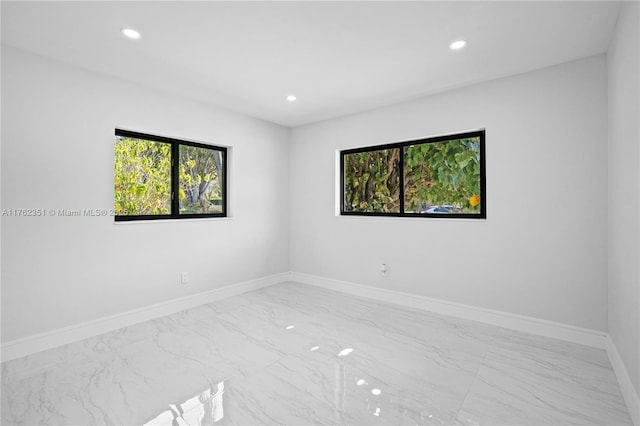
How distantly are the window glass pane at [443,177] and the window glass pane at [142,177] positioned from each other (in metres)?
2.86

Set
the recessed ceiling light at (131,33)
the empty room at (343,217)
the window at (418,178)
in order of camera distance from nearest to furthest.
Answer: the empty room at (343,217)
the recessed ceiling light at (131,33)
the window at (418,178)

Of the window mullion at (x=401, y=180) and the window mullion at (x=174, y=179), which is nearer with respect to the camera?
the window mullion at (x=174, y=179)

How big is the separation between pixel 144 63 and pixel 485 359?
3751 mm

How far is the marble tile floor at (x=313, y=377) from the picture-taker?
179cm

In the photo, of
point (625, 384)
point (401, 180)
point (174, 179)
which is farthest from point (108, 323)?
point (625, 384)

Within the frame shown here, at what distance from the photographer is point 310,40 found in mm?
2414

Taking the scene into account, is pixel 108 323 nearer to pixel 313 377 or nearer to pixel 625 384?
pixel 313 377

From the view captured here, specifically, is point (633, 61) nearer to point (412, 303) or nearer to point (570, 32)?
point (570, 32)

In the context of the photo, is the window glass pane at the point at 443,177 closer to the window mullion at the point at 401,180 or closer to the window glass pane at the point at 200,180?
the window mullion at the point at 401,180

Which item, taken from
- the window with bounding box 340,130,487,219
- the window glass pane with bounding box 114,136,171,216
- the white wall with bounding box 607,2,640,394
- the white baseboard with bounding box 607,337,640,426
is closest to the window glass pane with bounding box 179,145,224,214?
the window glass pane with bounding box 114,136,171,216

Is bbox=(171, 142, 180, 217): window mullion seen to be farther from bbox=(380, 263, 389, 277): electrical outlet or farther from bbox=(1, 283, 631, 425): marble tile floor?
bbox=(380, 263, 389, 277): electrical outlet

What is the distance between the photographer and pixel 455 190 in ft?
11.5

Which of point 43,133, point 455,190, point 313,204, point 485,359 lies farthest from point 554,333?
point 43,133

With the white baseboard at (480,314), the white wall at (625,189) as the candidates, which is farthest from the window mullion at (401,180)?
the white wall at (625,189)
